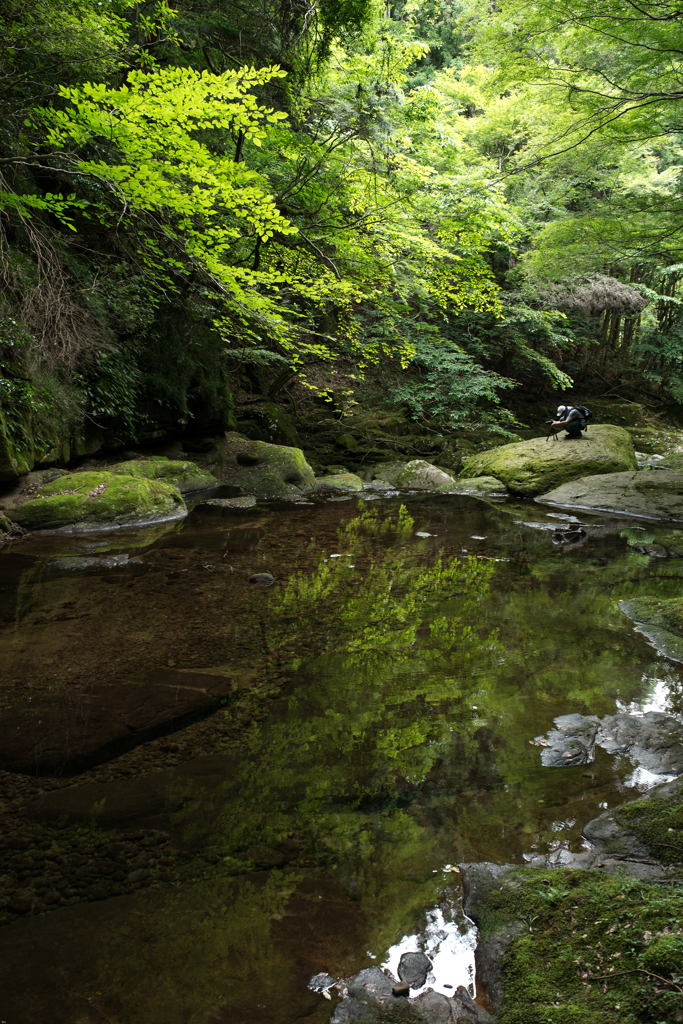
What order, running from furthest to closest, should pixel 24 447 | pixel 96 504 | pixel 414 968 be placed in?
1. pixel 96 504
2. pixel 24 447
3. pixel 414 968

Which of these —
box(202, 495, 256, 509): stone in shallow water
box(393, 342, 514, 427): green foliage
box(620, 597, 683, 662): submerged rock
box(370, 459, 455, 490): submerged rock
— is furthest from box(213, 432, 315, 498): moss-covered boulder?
box(620, 597, 683, 662): submerged rock

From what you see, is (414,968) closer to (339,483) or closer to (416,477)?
(339,483)

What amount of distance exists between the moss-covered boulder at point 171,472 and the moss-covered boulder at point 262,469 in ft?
2.65

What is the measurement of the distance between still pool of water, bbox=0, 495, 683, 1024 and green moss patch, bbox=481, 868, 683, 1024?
0.22m

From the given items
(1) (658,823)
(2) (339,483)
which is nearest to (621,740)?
(1) (658,823)

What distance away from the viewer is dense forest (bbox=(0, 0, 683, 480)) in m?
6.94

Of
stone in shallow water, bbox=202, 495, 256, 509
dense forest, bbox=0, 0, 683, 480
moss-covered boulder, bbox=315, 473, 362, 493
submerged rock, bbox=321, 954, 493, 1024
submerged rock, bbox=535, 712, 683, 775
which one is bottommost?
moss-covered boulder, bbox=315, 473, 362, 493

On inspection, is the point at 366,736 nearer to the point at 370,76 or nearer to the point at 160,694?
the point at 160,694

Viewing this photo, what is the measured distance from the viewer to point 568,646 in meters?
4.48

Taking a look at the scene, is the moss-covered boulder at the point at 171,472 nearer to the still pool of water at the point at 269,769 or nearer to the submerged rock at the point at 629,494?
the still pool of water at the point at 269,769

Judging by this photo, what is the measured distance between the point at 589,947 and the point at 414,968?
565 millimetres

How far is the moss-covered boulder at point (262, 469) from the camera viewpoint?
38.0 ft

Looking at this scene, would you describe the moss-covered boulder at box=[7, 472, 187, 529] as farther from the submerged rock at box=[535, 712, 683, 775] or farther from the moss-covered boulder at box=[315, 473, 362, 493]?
the submerged rock at box=[535, 712, 683, 775]

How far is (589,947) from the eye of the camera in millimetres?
1682
